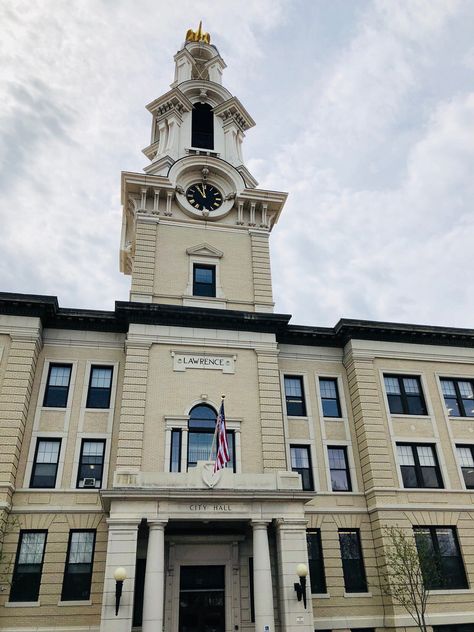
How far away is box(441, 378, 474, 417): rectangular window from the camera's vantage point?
27.2 meters

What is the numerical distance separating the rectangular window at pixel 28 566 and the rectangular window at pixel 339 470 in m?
13.1

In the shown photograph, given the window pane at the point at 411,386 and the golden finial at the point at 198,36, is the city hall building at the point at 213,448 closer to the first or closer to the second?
the window pane at the point at 411,386

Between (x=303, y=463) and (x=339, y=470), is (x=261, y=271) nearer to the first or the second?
(x=303, y=463)

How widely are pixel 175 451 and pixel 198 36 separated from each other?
35915 mm

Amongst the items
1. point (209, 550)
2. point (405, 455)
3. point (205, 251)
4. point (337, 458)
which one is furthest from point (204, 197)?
point (209, 550)

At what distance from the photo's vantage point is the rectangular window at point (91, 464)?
22344 mm

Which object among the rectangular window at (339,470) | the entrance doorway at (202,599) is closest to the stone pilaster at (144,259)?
the rectangular window at (339,470)

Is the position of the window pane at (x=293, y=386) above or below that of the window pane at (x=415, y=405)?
above

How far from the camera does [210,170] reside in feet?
102

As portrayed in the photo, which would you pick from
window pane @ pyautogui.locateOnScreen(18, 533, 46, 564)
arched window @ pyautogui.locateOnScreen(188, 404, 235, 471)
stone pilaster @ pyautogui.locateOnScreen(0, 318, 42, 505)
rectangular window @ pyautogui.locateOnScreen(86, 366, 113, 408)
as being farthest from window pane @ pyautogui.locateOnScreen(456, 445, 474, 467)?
stone pilaster @ pyautogui.locateOnScreen(0, 318, 42, 505)

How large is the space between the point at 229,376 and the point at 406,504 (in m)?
10.0

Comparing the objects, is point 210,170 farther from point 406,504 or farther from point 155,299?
point 406,504

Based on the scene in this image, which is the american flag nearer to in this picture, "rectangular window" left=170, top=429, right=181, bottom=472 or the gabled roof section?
"rectangular window" left=170, top=429, right=181, bottom=472

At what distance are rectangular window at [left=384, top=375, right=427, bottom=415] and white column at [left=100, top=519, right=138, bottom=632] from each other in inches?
566
